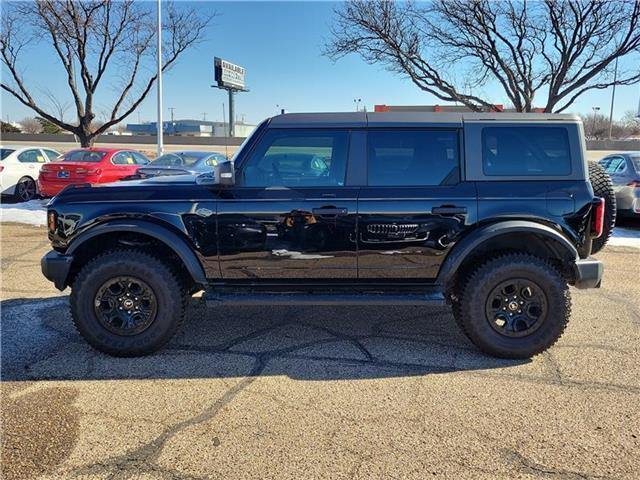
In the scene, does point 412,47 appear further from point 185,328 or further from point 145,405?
point 145,405

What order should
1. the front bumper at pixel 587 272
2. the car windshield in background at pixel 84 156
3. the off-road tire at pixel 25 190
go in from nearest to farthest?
the front bumper at pixel 587 272, the car windshield in background at pixel 84 156, the off-road tire at pixel 25 190

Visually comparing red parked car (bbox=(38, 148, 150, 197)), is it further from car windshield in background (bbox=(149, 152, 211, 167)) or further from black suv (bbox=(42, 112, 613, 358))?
black suv (bbox=(42, 112, 613, 358))

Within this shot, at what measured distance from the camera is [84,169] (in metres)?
11.9

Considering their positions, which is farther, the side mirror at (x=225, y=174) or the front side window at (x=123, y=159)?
the front side window at (x=123, y=159)

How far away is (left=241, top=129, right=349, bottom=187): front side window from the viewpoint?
3865mm

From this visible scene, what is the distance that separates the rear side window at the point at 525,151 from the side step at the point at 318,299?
3.68ft

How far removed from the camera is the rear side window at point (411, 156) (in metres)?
3.85

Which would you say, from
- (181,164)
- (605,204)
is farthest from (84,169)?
(605,204)

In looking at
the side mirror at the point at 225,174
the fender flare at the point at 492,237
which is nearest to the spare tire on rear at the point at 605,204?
the fender flare at the point at 492,237

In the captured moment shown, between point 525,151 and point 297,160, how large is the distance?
1.82m

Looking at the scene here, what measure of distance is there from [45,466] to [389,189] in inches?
112

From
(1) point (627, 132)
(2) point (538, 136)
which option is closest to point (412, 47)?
(2) point (538, 136)

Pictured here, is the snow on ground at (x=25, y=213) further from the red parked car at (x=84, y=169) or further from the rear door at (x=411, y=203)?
the rear door at (x=411, y=203)

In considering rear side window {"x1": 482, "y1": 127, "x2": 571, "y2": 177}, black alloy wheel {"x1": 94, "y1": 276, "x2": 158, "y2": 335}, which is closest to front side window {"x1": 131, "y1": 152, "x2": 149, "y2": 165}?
black alloy wheel {"x1": 94, "y1": 276, "x2": 158, "y2": 335}
